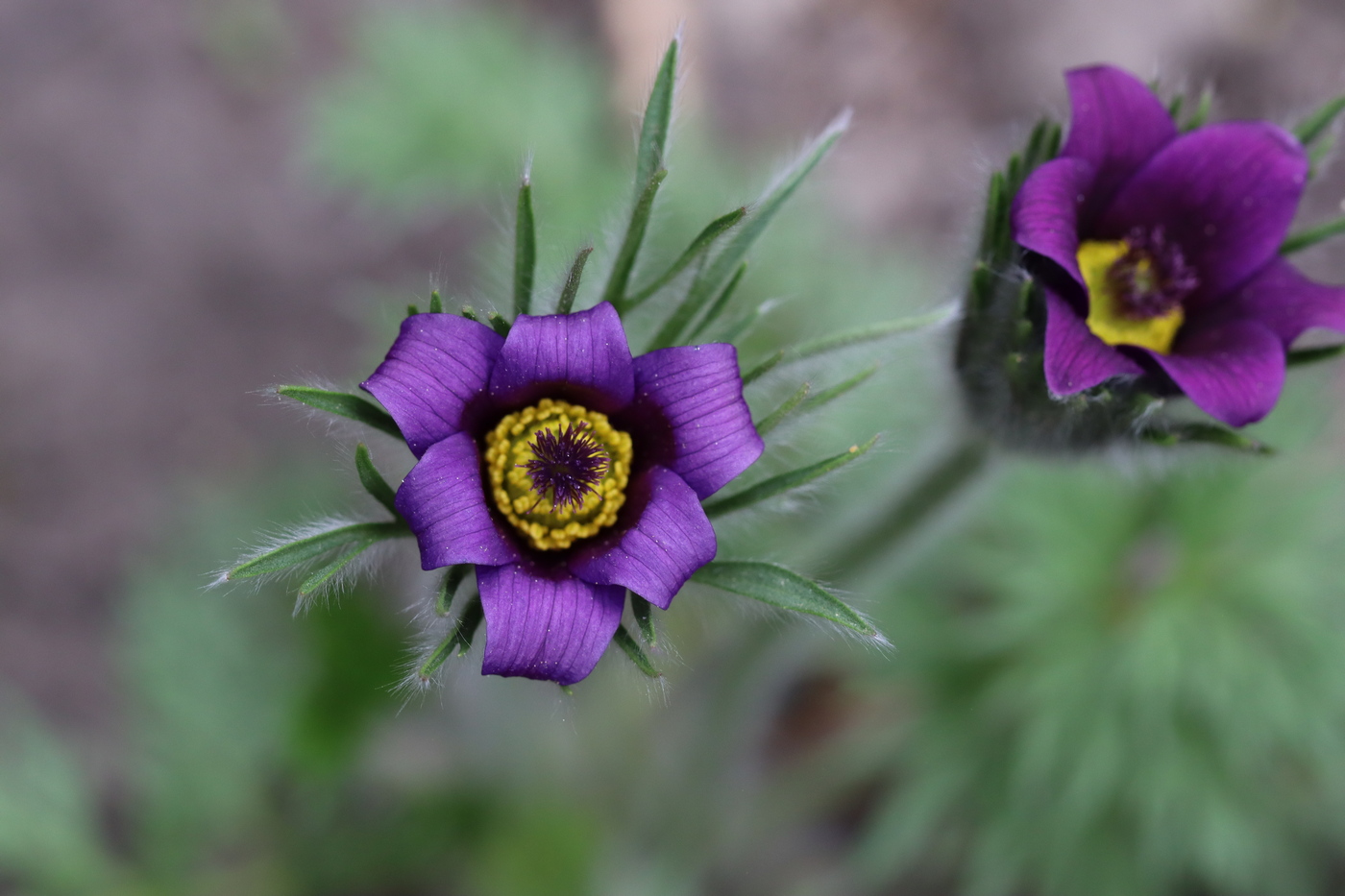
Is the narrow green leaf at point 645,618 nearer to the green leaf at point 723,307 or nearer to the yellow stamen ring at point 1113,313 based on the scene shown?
the green leaf at point 723,307

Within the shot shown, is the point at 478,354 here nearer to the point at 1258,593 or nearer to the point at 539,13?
the point at 1258,593

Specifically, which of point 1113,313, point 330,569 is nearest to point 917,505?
point 1113,313

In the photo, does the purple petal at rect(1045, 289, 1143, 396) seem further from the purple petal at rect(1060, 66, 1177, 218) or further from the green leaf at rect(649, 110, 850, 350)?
the green leaf at rect(649, 110, 850, 350)

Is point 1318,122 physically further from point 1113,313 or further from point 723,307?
point 723,307

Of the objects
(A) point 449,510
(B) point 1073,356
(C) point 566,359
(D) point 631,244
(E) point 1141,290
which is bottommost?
(E) point 1141,290

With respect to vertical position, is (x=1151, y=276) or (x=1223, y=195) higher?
(x=1223, y=195)

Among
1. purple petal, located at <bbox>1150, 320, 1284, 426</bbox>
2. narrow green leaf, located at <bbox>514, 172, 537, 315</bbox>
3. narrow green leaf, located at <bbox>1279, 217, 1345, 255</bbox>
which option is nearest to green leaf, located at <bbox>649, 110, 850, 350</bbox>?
narrow green leaf, located at <bbox>514, 172, 537, 315</bbox>

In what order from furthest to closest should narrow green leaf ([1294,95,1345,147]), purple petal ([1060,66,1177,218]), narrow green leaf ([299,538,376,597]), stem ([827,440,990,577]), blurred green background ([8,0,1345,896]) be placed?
blurred green background ([8,0,1345,896]) < stem ([827,440,990,577]) < narrow green leaf ([1294,95,1345,147]) < purple petal ([1060,66,1177,218]) < narrow green leaf ([299,538,376,597])
